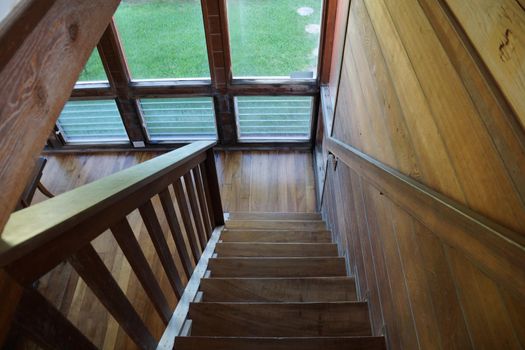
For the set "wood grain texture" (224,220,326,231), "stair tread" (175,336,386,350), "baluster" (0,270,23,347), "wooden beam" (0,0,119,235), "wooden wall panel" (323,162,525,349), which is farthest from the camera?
"wood grain texture" (224,220,326,231)

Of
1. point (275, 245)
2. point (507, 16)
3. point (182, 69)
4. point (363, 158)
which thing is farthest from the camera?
point (182, 69)

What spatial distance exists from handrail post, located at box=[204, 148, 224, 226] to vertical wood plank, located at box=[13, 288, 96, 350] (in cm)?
145

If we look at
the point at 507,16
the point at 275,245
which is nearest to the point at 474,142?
the point at 507,16

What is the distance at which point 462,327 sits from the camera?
2.61 feet

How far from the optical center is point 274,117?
4.30 meters

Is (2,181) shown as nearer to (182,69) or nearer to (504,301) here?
(504,301)

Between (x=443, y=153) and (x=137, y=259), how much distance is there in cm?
98

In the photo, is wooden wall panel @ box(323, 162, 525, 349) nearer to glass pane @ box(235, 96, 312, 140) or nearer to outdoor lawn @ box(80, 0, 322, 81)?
outdoor lawn @ box(80, 0, 322, 81)

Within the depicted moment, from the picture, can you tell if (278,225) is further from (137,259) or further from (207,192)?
(137,259)

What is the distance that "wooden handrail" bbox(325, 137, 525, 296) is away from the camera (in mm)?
562

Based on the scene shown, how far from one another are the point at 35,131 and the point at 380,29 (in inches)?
51.9

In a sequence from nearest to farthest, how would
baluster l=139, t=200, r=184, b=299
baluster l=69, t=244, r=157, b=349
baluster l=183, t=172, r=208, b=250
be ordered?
baluster l=69, t=244, r=157, b=349
baluster l=139, t=200, r=184, b=299
baluster l=183, t=172, r=208, b=250

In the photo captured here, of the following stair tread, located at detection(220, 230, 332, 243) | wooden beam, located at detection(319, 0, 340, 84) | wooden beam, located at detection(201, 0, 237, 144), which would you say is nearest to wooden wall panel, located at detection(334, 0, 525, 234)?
stair tread, located at detection(220, 230, 332, 243)

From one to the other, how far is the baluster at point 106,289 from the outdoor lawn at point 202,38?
3000 millimetres
